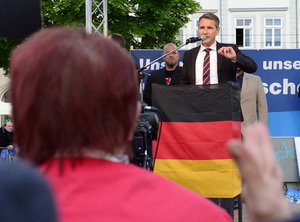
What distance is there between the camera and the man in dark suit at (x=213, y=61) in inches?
226

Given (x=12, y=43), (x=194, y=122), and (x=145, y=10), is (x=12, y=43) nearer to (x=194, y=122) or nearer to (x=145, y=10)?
(x=145, y=10)

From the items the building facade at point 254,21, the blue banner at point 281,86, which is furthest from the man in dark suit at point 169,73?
the building facade at point 254,21

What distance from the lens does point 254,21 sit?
37.3m

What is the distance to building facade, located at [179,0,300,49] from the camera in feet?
120

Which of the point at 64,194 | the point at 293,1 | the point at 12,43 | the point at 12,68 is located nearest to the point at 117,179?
the point at 64,194

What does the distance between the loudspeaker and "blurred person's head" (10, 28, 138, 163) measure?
3063mm

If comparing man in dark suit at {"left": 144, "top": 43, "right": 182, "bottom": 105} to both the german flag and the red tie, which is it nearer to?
the red tie

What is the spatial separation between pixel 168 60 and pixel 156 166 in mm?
1809

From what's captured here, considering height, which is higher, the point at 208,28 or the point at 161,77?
the point at 208,28

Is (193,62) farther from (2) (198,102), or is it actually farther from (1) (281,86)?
(1) (281,86)

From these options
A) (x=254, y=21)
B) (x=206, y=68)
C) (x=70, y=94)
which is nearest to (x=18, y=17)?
(x=206, y=68)

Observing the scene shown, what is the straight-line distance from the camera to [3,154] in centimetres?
1184

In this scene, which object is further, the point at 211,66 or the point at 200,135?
the point at 211,66

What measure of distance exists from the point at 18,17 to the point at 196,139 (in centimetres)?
173
